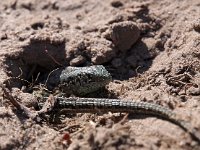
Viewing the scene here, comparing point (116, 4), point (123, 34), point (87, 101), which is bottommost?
point (87, 101)

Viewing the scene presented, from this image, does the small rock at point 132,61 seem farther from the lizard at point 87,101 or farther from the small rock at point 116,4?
the small rock at point 116,4

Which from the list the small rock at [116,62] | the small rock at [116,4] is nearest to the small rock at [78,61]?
the small rock at [116,62]

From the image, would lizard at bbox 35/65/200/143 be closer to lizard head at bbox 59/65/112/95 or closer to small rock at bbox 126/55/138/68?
lizard head at bbox 59/65/112/95

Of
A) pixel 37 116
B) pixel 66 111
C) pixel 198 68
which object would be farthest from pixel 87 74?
pixel 198 68

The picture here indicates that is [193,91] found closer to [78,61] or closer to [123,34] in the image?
[123,34]

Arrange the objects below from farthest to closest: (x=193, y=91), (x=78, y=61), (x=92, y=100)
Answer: (x=78, y=61)
(x=92, y=100)
(x=193, y=91)

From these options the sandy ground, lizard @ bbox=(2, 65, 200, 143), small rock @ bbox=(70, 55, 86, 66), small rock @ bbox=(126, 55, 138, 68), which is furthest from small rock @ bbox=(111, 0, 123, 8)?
lizard @ bbox=(2, 65, 200, 143)

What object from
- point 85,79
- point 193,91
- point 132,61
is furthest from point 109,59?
point 193,91
